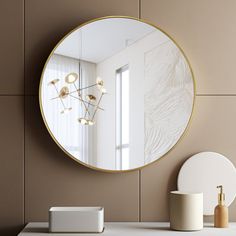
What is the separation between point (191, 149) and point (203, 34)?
0.45 m

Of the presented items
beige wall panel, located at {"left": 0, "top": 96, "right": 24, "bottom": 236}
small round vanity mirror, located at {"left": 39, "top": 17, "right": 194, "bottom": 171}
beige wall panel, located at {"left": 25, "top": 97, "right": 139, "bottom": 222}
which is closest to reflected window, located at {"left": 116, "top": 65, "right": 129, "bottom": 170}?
small round vanity mirror, located at {"left": 39, "top": 17, "right": 194, "bottom": 171}

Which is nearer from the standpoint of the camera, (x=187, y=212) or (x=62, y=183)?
(x=187, y=212)

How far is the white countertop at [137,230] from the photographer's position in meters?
A: 1.78

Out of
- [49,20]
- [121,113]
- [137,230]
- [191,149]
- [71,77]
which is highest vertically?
[49,20]

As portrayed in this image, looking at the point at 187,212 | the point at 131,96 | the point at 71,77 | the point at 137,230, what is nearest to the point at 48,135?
the point at 71,77

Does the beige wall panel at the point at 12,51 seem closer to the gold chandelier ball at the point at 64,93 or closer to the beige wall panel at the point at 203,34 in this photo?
the gold chandelier ball at the point at 64,93

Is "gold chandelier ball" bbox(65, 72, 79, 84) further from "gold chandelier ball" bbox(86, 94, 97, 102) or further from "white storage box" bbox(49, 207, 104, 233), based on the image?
"white storage box" bbox(49, 207, 104, 233)

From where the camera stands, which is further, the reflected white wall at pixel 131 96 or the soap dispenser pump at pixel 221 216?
the reflected white wall at pixel 131 96

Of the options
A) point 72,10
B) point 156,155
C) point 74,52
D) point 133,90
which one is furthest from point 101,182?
point 72,10

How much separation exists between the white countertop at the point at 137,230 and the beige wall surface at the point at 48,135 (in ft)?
0.20

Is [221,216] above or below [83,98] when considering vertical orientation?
below

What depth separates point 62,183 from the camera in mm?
2016

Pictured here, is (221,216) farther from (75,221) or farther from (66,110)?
(66,110)

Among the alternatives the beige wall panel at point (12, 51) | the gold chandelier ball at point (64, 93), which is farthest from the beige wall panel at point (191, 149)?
Result: the beige wall panel at point (12, 51)
